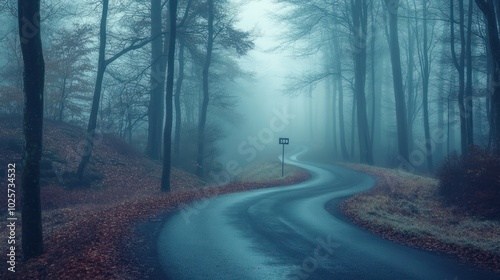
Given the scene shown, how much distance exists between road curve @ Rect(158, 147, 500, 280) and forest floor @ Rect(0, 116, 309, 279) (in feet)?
3.26

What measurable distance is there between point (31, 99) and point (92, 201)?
11776mm

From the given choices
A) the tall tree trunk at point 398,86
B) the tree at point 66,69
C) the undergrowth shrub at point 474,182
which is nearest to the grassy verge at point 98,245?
the undergrowth shrub at point 474,182

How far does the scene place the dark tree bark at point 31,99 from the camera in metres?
10.1

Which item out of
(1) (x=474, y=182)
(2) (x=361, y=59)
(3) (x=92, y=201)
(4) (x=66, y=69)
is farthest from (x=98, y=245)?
(2) (x=361, y=59)

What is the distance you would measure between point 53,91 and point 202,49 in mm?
10989

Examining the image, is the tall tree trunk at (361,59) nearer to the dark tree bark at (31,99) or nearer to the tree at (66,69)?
the tree at (66,69)

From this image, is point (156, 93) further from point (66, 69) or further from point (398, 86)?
point (398, 86)

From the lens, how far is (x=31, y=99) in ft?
33.5

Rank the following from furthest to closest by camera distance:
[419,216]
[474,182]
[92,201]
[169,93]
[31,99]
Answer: [169,93], [92,201], [474,182], [419,216], [31,99]

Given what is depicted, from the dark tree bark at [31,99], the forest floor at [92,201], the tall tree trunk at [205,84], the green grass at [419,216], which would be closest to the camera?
the forest floor at [92,201]

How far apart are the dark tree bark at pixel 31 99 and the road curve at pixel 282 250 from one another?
304 centimetres

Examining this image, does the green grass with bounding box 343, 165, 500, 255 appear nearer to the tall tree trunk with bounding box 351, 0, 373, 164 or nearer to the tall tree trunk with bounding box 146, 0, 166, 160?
the tall tree trunk with bounding box 351, 0, 373, 164

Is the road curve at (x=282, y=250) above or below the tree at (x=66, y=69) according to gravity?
below

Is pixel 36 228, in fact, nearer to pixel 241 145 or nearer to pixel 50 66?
pixel 50 66
